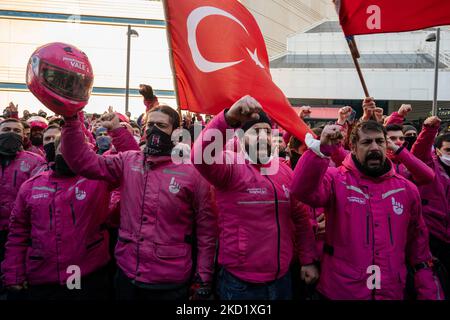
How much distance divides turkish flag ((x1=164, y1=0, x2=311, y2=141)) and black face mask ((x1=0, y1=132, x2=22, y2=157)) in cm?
201

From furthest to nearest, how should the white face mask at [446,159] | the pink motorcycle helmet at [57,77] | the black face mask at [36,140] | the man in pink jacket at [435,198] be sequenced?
the black face mask at [36,140]
the white face mask at [446,159]
the man in pink jacket at [435,198]
the pink motorcycle helmet at [57,77]

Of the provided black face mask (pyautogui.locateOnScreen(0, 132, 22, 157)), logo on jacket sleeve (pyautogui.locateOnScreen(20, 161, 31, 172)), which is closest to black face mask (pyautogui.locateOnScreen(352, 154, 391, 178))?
logo on jacket sleeve (pyautogui.locateOnScreen(20, 161, 31, 172))

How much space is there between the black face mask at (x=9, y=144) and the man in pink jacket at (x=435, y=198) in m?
4.10

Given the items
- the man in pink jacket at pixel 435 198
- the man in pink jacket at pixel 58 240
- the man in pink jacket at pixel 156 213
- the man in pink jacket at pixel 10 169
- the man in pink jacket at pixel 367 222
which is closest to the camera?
the man in pink jacket at pixel 367 222

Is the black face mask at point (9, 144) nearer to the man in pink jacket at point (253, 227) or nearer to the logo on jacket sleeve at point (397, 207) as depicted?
the man in pink jacket at point (253, 227)

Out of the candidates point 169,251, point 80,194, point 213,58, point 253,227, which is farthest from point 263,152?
point 80,194

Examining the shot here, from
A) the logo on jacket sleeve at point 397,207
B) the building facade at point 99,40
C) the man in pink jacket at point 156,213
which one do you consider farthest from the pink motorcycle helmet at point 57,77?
the building facade at point 99,40

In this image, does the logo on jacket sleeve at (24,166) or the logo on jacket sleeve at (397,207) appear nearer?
the logo on jacket sleeve at (397,207)

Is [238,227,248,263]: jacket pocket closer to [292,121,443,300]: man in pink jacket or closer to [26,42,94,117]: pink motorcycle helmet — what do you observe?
[292,121,443,300]: man in pink jacket

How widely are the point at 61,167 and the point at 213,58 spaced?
63.9 inches

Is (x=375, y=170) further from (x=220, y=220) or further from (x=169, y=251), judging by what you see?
(x=169, y=251)

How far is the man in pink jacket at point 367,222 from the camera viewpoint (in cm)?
255

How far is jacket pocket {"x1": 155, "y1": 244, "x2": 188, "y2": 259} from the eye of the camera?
105 inches

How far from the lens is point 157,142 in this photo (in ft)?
9.28
